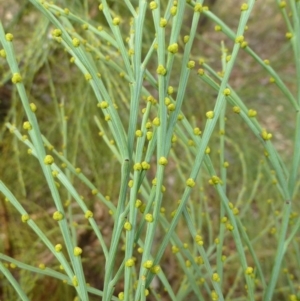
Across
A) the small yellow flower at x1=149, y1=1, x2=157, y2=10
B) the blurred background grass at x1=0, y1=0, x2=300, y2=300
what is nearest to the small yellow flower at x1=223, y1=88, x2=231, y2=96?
the small yellow flower at x1=149, y1=1, x2=157, y2=10

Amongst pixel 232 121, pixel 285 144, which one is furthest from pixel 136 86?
pixel 285 144

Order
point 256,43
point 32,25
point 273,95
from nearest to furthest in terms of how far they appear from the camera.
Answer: point 32,25
point 273,95
point 256,43

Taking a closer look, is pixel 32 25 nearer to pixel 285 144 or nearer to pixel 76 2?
pixel 76 2

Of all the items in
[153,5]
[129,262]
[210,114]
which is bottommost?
[129,262]

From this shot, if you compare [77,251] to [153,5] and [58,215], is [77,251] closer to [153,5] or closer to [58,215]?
[58,215]

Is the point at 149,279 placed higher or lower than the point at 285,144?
lower

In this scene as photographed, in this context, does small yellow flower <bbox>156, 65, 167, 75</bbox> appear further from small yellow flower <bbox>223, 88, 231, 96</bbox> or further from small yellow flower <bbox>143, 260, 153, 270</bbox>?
small yellow flower <bbox>143, 260, 153, 270</bbox>

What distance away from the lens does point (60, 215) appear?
24.4 inches

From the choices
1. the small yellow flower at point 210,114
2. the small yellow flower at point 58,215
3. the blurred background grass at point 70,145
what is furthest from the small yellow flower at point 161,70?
the blurred background grass at point 70,145

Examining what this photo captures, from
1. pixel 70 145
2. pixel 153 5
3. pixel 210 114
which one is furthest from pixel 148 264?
pixel 70 145

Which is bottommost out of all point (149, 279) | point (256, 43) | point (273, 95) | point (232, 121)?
point (149, 279)

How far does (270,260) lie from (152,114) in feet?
2.13

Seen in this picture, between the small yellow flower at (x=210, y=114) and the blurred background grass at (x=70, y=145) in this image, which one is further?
the blurred background grass at (x=70, y=145)

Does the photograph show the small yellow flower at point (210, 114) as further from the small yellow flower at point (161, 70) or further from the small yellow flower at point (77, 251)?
the small yellow flower at point (77, 251)
